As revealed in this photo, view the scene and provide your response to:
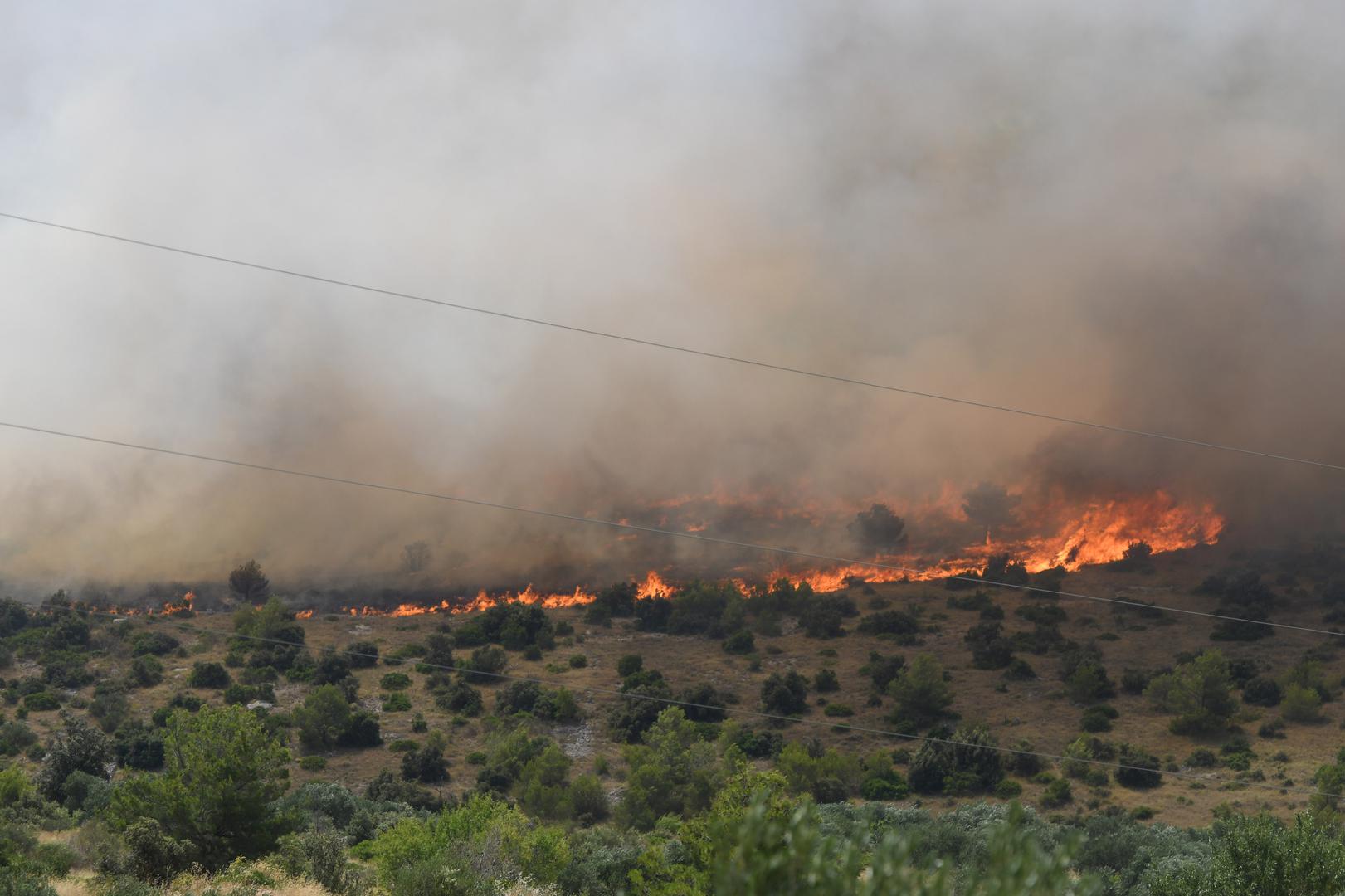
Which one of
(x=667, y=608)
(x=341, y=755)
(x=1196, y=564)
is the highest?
(x=1196, y=564)

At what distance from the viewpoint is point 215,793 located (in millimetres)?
50938

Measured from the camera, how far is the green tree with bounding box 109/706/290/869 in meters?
50.7

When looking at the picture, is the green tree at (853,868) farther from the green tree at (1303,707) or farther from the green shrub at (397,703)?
the green shrub at (397,703)

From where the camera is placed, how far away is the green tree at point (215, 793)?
1997 inches

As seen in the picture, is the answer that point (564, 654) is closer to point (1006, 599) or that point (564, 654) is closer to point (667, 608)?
point (667, 608)

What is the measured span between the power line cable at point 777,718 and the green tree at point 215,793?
83165mm

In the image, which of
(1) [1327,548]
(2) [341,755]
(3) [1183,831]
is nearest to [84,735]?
(2) [341,755]

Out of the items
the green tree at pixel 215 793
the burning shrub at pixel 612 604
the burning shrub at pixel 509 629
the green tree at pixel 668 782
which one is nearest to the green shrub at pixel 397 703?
the burning shrub at pixel 509 629

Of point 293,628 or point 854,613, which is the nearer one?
Answer: point 293,628

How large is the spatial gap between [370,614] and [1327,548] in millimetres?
166753

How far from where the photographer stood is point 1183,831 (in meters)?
85.3

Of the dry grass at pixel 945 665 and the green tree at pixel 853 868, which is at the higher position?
the green tree at pixel 853 868

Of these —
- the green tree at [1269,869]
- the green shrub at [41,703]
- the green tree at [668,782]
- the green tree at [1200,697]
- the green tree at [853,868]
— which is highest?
the green tree at [853,868]

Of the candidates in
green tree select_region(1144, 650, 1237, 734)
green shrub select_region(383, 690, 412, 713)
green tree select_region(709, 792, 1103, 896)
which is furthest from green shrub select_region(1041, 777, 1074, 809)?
green tree select_region(709, 792, 1103, 896)
